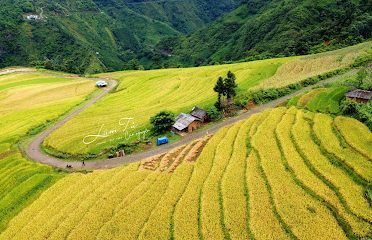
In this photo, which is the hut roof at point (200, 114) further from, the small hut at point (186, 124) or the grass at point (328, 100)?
the grass at point (328, 100)

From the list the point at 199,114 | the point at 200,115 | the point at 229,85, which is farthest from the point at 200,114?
the point at 229,85

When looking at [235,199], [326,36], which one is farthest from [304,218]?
[326,36]

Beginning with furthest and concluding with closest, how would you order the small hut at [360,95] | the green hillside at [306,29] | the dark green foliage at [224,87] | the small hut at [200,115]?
the green hillside at [306,29] → the dark green foliage at [224,87] → the small hut at [200,115] → the small hut at [360,95]

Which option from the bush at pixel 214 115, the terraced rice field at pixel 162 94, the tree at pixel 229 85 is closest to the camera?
the bush at pixel 214 115

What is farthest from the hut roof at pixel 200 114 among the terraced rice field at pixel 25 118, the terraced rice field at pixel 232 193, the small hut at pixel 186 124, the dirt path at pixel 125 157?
the terraced rice field at pixel 25 118

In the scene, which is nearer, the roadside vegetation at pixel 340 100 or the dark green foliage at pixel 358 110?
the dark green foliage at pixel 358 110

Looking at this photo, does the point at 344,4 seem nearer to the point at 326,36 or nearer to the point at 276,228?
the point at 326,36

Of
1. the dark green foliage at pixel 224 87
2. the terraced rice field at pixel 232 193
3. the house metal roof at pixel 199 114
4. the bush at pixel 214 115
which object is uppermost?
the dark green foliage at pixel 224 87

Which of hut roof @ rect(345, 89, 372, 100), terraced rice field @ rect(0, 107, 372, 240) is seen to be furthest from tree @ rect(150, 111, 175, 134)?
hut roof @ rect(345, 89, 372, 100)
